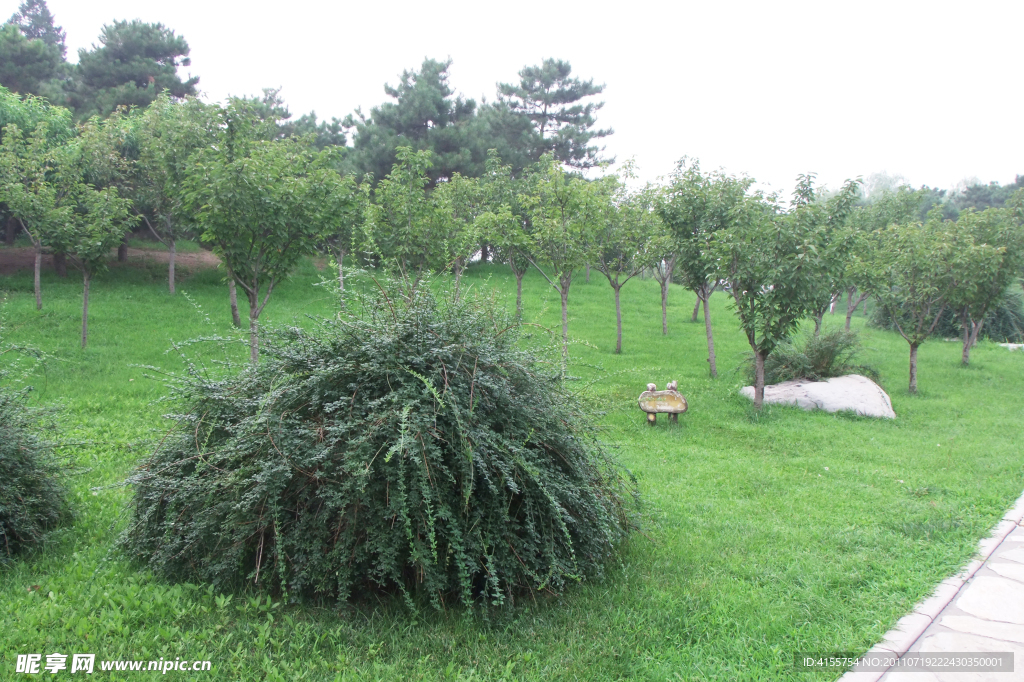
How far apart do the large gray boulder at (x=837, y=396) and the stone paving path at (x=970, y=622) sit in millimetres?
6288

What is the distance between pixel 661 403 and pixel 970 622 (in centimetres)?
549

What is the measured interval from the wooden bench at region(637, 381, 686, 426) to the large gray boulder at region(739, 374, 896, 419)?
2.94m

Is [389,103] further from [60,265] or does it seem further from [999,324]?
[999,324]

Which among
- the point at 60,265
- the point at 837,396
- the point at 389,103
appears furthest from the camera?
the point at 389,103

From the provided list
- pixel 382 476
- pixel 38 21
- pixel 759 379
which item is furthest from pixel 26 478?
pixel 38 21

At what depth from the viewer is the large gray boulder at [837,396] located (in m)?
10.8

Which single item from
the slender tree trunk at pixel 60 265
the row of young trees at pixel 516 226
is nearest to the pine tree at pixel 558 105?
the row of young trees at pixel 516 226

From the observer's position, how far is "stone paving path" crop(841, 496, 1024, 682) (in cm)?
334

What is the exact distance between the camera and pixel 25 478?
14.5ft

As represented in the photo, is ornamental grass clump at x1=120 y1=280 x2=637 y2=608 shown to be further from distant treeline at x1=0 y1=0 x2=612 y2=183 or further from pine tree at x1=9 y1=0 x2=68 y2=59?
pine tree at x1=9 y1=0 x2=68 y2=59

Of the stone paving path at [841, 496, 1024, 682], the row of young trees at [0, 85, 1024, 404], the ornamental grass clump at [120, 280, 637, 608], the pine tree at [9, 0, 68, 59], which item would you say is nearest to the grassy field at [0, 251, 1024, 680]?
the stone paving path at [841, 496, 1024, 682]

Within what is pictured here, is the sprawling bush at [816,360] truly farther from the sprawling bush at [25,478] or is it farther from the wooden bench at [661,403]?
the sprawling bush at [25,478]

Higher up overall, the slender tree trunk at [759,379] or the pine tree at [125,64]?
the pine tree at [125,64]

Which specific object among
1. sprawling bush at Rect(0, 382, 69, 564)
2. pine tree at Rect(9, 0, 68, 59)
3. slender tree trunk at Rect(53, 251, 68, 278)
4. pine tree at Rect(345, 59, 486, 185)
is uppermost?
pine tree at Rect(9, 0, 68, 59)
